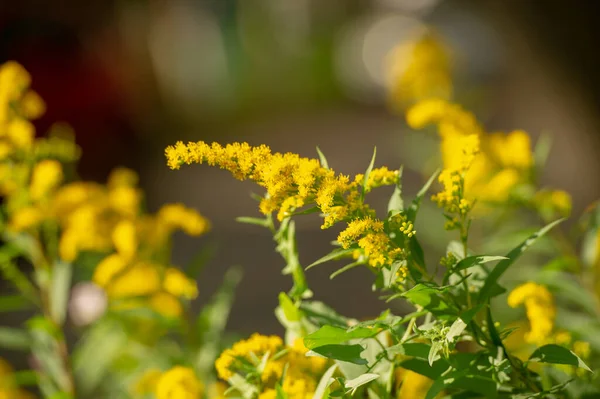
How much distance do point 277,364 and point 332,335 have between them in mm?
126

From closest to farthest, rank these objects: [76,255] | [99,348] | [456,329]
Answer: [456,329]
[76,255]
[99,348]

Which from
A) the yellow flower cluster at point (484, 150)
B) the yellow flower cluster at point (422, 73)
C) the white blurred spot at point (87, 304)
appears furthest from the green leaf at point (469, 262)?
the yellow flower cluster at point (422, 73)

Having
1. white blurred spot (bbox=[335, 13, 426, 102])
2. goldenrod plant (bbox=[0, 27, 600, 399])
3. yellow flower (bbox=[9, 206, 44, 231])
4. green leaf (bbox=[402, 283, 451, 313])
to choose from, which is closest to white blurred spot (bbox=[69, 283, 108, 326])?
goldenrod plant (bbox=[0, 27, 600, 399])

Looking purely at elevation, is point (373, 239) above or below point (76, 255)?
below

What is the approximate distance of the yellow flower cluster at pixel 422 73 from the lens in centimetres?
241

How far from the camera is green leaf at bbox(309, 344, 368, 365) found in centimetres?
72

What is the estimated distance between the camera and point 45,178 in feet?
4.22

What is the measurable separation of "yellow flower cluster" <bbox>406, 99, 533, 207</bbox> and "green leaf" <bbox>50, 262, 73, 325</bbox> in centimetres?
75

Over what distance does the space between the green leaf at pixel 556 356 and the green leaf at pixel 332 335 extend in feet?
0.61

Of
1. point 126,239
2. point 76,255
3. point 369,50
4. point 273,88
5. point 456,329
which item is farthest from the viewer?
point 369,50

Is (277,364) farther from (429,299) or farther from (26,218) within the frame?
(26,218)

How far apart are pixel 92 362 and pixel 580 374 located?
1.05 meters

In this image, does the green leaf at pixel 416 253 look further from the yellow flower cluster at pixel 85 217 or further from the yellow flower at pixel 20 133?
the yellow flower at pixel 20 133

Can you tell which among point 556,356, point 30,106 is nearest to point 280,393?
point 556,356
